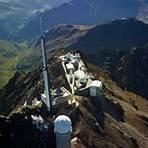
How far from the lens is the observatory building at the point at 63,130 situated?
179 ft

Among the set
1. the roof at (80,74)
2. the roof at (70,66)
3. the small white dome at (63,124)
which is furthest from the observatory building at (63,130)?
the roof at (70,66)

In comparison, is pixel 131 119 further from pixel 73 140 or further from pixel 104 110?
pixel 73 140

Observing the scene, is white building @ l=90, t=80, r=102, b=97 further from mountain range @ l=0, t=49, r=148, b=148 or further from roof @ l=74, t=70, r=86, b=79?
roof @ l=74, t=70, r=86, b=79

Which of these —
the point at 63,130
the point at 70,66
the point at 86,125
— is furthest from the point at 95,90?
the point at 63,130

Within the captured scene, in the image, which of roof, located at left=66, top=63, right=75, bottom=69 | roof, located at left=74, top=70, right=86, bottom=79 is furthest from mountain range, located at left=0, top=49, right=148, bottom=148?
roof, located at left=66, top=63, right=75, bottom=69

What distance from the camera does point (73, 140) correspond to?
223ft

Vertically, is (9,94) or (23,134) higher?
(23,134)

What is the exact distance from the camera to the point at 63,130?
180ft

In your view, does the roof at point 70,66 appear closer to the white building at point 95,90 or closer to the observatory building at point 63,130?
the white building at point 95,90

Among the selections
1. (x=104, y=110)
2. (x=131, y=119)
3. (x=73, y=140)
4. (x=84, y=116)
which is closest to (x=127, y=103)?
(x=131, y=119)

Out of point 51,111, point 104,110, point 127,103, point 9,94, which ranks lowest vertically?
point 9,94

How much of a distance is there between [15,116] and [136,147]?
23.3 meters

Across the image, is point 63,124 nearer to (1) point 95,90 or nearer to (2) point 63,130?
(2) point 63,130

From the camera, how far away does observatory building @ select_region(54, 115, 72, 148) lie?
5466 cm
